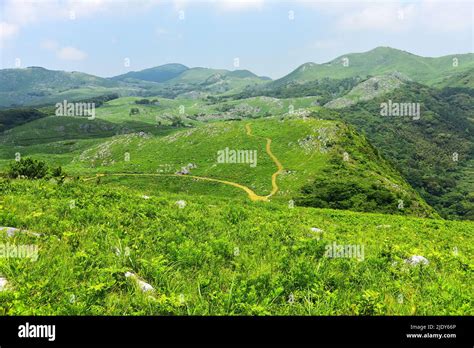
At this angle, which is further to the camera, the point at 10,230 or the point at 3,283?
A: the point at 10,230

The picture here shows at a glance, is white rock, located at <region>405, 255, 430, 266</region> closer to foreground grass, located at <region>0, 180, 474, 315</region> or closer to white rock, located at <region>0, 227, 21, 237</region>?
foreground grass, located at <region>0, 180, 474, 315</region>

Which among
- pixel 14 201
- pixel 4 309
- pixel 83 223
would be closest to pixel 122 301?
pixel 4 309

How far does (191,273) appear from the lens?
8133 millimetres

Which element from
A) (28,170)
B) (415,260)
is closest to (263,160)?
(28,170)

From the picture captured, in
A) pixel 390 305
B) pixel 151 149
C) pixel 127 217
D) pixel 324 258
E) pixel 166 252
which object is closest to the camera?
pixel 390 305

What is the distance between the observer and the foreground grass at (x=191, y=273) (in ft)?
20.6

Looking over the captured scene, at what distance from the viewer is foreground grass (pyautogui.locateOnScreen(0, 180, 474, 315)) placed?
247 inches

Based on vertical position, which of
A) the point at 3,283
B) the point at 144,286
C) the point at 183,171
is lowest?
the point at 183,171

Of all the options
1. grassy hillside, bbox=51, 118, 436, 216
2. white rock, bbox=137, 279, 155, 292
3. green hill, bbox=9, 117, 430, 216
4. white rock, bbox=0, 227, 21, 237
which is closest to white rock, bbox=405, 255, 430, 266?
white rock, bbox=137, 279, 155, 292

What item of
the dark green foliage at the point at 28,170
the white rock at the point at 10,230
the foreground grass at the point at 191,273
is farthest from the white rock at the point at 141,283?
the dark green foliage at the point at 28,170

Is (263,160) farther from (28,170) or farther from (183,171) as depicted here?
(28,170)

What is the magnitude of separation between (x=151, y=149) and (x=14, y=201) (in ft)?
383
